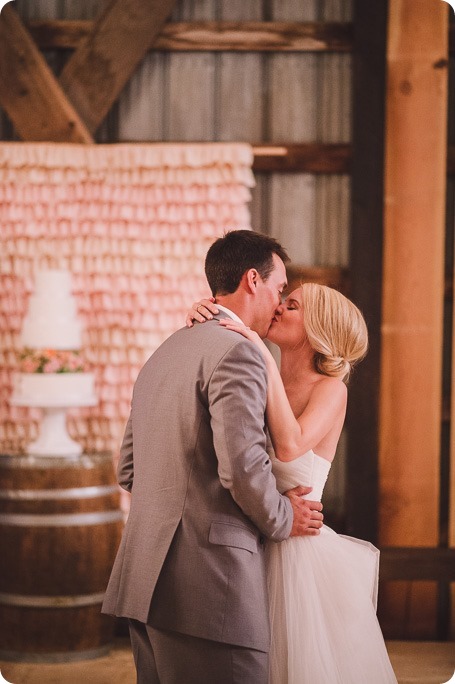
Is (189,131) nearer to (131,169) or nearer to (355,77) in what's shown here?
(131,169)

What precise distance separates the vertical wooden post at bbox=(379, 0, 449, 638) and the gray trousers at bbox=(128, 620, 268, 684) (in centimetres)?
222

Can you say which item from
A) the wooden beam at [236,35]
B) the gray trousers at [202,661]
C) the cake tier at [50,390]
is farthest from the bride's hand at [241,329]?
the wooden beam at [236,35]

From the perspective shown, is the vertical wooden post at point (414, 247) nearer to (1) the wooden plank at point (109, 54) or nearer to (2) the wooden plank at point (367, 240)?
(2) the wooden plank at point (367, 240)

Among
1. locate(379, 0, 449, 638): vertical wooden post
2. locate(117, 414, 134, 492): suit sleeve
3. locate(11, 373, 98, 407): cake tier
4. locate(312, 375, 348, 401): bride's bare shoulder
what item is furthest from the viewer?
locate(379, 0, 449, 638): vertical wooden post

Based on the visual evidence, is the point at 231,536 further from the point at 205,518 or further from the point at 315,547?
the point at 315,547

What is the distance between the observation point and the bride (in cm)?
234

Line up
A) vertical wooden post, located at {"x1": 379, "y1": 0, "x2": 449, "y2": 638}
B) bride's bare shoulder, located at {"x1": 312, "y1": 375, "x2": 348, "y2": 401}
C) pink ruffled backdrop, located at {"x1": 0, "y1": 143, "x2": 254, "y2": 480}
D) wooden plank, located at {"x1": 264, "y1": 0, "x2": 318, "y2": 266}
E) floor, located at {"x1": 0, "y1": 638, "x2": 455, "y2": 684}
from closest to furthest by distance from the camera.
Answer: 1. bride's bare shoulder, located at {"x1": 312, "y1": 375, "x2": 348, "y2": 401}
2. floor, located at {"x1": 0, "y1": 638, "x2": 455, "y2": 684}
3. pink ruffled backdrop, located at {"x1": 0, "y1": 143, "x2": 254, "y2": 480}
4. vertical wooden post, located at {"x1": 379, "y1": 0, "x2": 449, "y2": 638}
5. wooden plank, located at {"x1": 264, "y1": 0, "x2": 318, "y2": 266}

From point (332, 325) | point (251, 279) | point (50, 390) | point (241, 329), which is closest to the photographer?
point (241, 329)

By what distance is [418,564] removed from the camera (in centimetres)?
416

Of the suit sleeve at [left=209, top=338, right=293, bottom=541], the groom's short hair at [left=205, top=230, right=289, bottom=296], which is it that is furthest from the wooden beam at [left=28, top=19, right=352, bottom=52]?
the suit sleeve at [left=209, top=338, right=293, bottom=541]

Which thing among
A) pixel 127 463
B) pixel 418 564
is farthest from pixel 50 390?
pixel 418 564

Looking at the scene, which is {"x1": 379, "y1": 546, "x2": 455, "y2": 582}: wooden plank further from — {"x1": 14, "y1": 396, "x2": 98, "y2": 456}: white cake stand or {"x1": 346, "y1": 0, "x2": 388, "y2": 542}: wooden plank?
{"x1": 14, "y1": 396, "x2": 98, "y2": 456}: white cake stand

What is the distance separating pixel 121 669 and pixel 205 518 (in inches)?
76.2

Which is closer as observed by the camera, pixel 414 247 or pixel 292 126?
pixel 414 247
